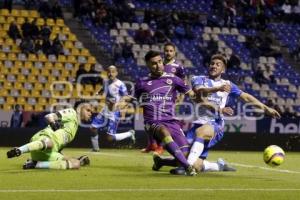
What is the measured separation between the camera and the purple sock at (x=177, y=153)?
37.4 ft

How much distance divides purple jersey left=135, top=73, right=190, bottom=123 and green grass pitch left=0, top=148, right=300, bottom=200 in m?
0.95

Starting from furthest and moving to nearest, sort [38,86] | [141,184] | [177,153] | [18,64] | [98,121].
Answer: [18,64] < [38,86] < [98,121] < [177,153] < [141,184]

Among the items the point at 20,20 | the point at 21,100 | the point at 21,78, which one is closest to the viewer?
the point at 21,100

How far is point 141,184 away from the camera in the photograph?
1013 centimetres

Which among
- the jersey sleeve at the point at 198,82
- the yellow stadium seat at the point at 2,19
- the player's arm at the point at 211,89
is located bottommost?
the player's arm at the point at 211,89

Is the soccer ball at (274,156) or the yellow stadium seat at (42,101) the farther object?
the yellow stadium seat at (42,101)

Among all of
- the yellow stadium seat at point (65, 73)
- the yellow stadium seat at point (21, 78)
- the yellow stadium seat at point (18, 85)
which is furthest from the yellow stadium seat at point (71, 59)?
the yellow stadium seat at point (18, 85)

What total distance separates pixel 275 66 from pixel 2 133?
48.4ft

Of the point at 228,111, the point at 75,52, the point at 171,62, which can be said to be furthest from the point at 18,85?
the point at 228,111

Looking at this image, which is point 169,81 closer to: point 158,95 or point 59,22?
point 158,95

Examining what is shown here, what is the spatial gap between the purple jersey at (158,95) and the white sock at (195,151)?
582 mm

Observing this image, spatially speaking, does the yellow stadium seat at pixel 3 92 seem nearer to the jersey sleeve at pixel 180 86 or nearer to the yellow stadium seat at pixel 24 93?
the yellow stadium seat at pixel 24 93

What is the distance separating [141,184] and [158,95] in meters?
2.38

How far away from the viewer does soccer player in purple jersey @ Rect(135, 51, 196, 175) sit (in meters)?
12.1
